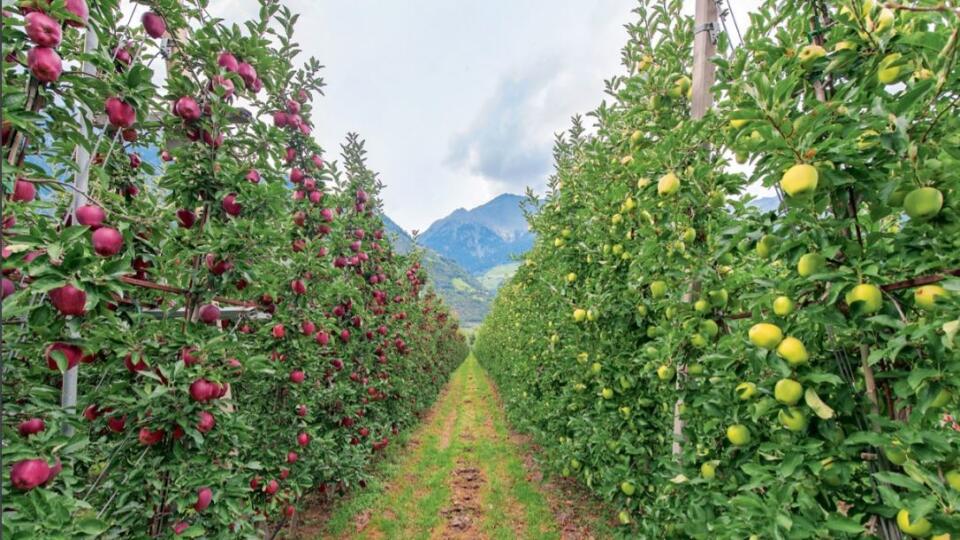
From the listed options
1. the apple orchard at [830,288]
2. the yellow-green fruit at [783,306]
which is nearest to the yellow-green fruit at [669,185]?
the apple orchard at [830,288]

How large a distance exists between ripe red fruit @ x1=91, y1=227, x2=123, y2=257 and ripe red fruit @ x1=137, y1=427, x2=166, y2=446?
88 centimetres

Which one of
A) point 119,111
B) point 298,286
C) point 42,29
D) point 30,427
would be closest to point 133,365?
point 30,427

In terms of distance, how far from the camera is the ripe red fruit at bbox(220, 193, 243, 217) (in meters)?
2.53

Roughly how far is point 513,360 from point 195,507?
9.20 metres

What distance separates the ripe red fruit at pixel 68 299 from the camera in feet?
5.10

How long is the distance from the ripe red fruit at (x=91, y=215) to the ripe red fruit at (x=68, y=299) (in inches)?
14.1

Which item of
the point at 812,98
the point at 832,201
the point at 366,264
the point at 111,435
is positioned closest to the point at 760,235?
the point at 832,201

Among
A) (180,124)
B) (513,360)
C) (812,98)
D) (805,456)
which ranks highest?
(180,124)

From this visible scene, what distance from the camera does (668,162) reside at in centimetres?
252

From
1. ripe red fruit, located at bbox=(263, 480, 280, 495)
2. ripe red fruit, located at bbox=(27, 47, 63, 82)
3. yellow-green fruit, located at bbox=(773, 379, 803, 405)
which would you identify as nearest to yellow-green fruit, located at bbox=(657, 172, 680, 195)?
yellow-green fruit, located at bbox=(773, 379, 803, 405)

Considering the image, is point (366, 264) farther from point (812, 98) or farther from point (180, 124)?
point (812, 98)

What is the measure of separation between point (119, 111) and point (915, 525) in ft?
10.3

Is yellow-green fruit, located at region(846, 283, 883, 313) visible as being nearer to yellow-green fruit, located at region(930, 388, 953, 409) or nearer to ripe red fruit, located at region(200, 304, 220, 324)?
yellow-green fruit, located at region(930, 388, 953, 409)

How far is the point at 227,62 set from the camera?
2.52m
